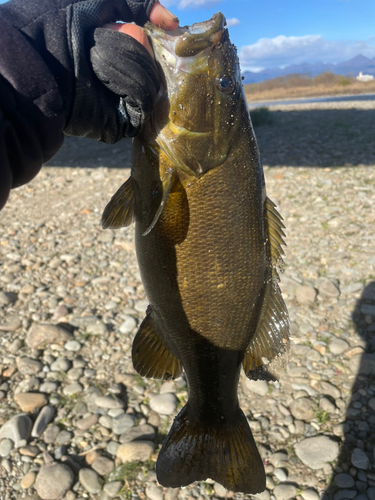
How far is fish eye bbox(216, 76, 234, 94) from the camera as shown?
1.81 meters

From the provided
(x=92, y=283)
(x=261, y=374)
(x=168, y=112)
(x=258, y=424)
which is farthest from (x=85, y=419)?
(x=168, y=112)

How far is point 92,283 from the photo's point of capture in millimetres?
4391

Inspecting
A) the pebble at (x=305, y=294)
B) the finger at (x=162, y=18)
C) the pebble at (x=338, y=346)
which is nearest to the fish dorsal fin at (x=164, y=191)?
the finger at (x=162, y=18)

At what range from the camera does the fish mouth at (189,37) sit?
176 centimetres

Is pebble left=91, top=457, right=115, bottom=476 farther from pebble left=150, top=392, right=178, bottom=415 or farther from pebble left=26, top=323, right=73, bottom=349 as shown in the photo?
pebble left=26, top=323, right=73, bottom=349

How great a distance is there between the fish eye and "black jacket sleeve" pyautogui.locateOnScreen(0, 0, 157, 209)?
307 mm

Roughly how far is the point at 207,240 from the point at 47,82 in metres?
0.92

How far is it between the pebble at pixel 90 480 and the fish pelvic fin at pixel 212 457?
0.63 metres

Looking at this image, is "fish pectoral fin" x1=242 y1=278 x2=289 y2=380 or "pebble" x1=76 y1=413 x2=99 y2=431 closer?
"fish pectoral fin" x1=242 y1=278 x2=289 y2=380

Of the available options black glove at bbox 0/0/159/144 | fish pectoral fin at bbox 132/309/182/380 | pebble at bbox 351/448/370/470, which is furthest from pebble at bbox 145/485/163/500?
black glove at bbox 0/0/159/144

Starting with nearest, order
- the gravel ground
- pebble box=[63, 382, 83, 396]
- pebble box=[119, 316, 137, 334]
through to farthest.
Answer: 1. the gravel ground
2. pebble box=[63, 382, 83, 396]
3. pebble box=[119, 316, 137, 334]

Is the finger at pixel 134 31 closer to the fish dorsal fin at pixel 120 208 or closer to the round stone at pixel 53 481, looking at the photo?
the fish dorsal fin at pixel 120 208

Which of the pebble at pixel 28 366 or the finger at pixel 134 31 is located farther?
the pebble at pixel 28 366

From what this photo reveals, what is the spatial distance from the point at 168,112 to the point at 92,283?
2.91 meters
